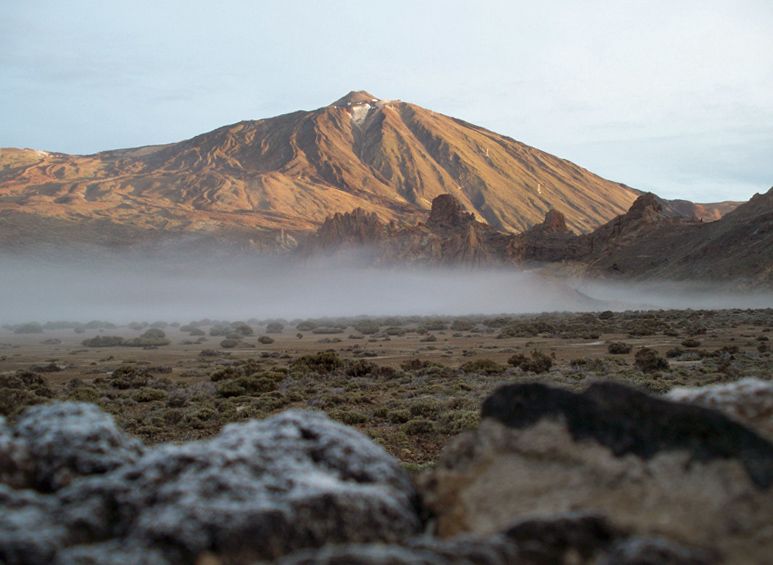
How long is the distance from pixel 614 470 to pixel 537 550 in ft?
2.63

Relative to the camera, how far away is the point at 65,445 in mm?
4453

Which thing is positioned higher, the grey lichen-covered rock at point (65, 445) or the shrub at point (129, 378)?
the grey lichen-covered rock at point (65, 445)

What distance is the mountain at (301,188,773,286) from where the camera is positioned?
83750 mm

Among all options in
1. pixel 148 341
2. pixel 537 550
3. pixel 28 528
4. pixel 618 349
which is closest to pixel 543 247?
pixel 148 341

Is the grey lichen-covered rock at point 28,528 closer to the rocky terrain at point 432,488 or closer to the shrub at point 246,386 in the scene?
the rocky terrain at point 432,488

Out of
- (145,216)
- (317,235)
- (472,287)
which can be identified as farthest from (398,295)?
(145,216)

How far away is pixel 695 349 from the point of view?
2936cm

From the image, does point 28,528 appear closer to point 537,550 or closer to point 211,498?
point 211,498

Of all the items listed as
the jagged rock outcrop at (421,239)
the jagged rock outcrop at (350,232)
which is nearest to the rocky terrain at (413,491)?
the jagged rock outcrop at (421,239)

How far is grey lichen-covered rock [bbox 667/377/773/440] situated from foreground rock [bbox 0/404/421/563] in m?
2.09

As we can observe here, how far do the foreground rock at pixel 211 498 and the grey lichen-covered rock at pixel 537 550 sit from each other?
0.94ft

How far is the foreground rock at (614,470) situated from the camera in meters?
3.62

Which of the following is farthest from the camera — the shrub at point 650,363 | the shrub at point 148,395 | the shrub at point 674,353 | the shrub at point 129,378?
the shrub at point 674,353

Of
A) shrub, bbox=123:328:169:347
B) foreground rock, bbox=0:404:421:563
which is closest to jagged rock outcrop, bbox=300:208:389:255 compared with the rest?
shrub, bbox=123:328:169:347
